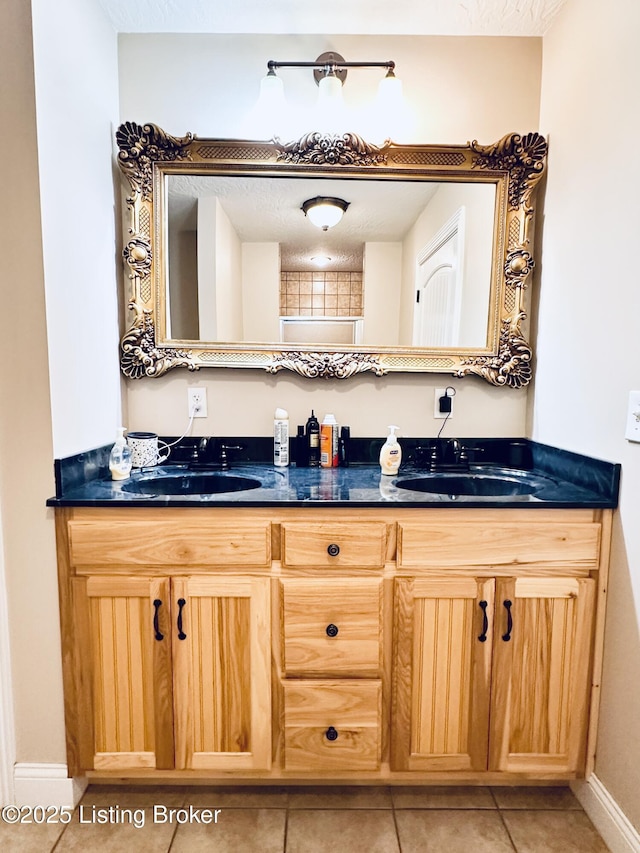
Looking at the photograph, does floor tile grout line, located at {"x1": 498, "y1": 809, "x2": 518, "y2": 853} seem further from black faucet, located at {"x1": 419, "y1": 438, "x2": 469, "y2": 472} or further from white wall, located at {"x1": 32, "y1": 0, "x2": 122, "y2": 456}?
white wall, located at {"x1": 32, "y1": 0, "x2": 122, "y2": 456}

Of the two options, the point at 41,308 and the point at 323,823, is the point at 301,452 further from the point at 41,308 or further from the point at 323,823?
the point at 323,823

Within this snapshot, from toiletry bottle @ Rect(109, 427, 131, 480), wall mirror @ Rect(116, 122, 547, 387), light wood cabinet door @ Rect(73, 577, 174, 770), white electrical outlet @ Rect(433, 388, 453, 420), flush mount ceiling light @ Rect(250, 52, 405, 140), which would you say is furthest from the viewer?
white electrical outlet @ Rect(433, 388, 453, 420)

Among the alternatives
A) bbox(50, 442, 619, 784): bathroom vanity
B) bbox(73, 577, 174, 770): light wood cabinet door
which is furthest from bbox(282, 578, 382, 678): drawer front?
bbox(73, 577, 174, 770): light wood cabinet door

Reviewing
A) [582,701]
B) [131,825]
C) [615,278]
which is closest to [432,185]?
[615,278]

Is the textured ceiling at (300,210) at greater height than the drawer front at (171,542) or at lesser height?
greater

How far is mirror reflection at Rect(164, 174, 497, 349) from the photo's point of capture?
5.28ft

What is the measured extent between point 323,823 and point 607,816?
2.61 feet

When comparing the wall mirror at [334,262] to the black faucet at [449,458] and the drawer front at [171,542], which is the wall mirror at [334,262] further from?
the drawer front at [171,542]

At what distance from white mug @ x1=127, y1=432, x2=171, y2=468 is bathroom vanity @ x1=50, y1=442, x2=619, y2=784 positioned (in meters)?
0.31

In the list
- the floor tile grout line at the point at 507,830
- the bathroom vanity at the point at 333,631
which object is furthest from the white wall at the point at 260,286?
the floor tile grout line at the point at 507,830

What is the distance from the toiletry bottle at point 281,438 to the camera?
1.59m

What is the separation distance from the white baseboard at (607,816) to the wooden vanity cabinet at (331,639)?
7 centimetres

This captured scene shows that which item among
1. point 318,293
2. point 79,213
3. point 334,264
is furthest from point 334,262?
point 79,213

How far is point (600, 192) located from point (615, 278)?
28 centimetres
